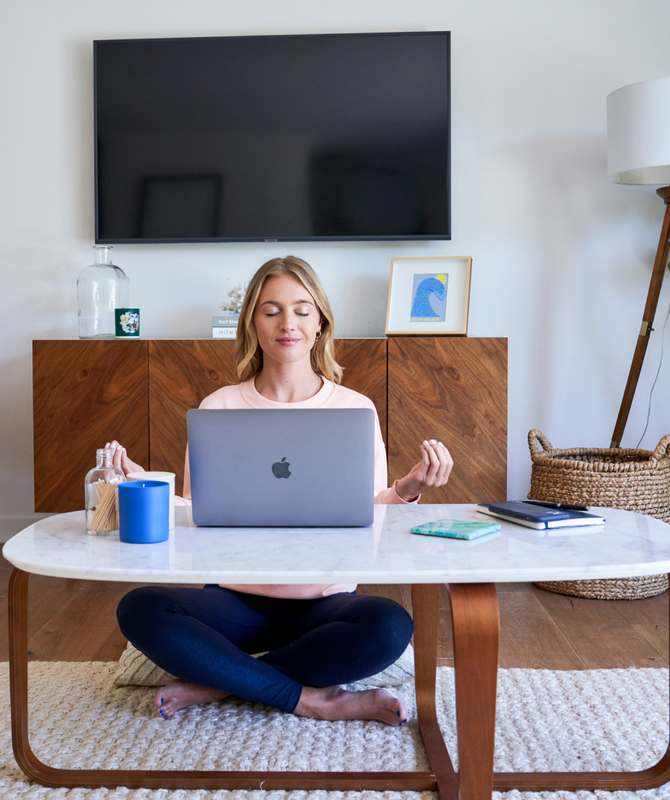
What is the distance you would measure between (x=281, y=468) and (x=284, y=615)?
563 mm

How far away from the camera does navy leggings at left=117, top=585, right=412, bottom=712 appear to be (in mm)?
1407

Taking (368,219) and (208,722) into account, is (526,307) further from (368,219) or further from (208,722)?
(208,722)

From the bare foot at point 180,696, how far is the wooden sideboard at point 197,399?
1.14 meters

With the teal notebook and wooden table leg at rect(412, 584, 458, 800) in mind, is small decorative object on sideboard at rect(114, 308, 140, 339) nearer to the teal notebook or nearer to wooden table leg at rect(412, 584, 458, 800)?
wooden table leg at rect(412, 584, 458, 800)

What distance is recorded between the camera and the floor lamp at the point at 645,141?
92.8 inches

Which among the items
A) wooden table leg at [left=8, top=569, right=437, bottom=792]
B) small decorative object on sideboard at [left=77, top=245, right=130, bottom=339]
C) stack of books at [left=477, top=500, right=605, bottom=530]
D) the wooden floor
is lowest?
the wooden floor

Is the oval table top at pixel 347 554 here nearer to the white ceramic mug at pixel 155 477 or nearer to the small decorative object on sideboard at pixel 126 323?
the white ceramic mug at pixel 155 477

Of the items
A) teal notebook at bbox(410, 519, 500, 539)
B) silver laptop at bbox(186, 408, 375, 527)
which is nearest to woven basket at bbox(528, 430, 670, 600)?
teal notebook at bbox(410, 519, 500, 539)

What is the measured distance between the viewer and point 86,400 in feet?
8.84

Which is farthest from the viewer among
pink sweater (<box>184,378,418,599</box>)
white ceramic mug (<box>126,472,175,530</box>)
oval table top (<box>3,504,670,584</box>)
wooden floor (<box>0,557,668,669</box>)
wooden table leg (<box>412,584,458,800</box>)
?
wooden floor (<box>0,557,668,669</box>)

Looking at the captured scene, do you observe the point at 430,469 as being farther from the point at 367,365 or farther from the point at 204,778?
the point at 367,365

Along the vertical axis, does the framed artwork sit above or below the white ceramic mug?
above

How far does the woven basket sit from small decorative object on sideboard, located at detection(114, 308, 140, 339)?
158 centimetres

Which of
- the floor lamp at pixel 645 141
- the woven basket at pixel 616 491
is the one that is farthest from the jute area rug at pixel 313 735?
the floor lamp at pixel 645 141
